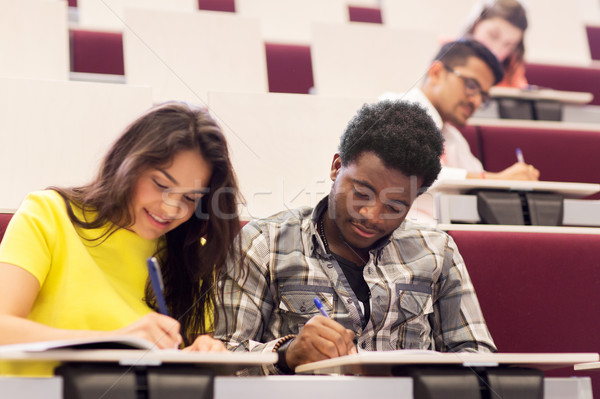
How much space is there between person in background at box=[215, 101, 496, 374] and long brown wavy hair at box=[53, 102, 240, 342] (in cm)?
2

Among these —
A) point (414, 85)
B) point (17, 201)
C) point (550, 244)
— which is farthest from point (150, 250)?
point (414, 85)

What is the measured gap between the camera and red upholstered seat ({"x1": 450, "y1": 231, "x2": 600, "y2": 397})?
631 millimetres

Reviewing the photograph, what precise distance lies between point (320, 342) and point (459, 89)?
558mm

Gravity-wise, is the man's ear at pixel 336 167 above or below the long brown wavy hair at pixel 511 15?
below

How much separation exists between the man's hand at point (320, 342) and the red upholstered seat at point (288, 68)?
0.60 m

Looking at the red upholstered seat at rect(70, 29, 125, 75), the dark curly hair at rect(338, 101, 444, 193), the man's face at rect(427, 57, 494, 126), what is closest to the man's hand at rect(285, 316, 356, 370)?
the dark curly hair at rect(338, 101, 444, 193)

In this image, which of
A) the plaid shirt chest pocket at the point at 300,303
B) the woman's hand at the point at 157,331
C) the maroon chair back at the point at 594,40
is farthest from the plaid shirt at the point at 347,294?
the maroon chair back at the point at 594,40

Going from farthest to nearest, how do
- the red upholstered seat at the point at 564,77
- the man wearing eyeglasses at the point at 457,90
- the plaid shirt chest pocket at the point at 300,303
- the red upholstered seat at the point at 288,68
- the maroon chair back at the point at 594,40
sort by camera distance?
A: the maroon chair back at the point at 594,40 → the red upholstered seat at the point at 564,77 → the red upholstered seat at the point at 288,68 → the man wearing eyeglasses at the point at 457,90 → the plaid shirt chest pocket at the point at 300,303

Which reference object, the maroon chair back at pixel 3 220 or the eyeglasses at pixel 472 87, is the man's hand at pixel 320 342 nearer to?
the maroon chair back at pixel 3 220

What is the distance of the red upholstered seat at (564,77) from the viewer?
1142 millimetres

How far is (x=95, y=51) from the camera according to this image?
0.94 m

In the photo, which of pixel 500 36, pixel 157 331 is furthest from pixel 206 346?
pixel 500 36

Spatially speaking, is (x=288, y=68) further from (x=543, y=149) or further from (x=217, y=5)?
(x=543, y=149)

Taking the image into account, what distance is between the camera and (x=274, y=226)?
58cm
